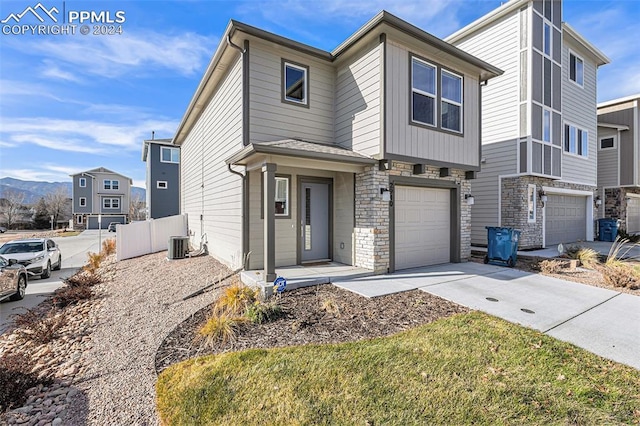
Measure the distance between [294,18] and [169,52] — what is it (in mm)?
3869

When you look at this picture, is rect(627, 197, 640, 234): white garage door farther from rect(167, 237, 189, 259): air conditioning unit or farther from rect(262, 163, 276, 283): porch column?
rect(167, 237, 189, 259): air conditioning unit

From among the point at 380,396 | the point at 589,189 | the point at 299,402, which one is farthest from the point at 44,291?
the point at 589,189

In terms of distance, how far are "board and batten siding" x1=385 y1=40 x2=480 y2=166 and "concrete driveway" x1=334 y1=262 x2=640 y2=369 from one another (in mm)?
3144

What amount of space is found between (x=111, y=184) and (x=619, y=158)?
4948 centimetres

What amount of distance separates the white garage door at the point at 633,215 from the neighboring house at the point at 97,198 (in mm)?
47310

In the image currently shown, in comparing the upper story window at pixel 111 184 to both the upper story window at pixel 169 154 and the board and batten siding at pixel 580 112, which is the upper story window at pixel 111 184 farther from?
the board and batten siding at pixel 580 112

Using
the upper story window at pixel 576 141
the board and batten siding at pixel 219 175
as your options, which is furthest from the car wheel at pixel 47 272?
the upper story window at pixel 576 141

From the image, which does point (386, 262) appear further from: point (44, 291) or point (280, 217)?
point (44, 291)

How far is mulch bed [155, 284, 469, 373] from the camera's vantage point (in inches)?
148

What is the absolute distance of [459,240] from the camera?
28.9 ft

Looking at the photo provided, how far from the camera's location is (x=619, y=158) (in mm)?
16125

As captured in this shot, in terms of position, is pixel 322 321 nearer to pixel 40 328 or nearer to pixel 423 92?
Answer: pixel 40 328

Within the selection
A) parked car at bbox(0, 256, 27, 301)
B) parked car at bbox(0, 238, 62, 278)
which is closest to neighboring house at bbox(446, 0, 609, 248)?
parked car at bbox(0, 256, 27, 301)

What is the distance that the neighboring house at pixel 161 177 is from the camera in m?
22.0
